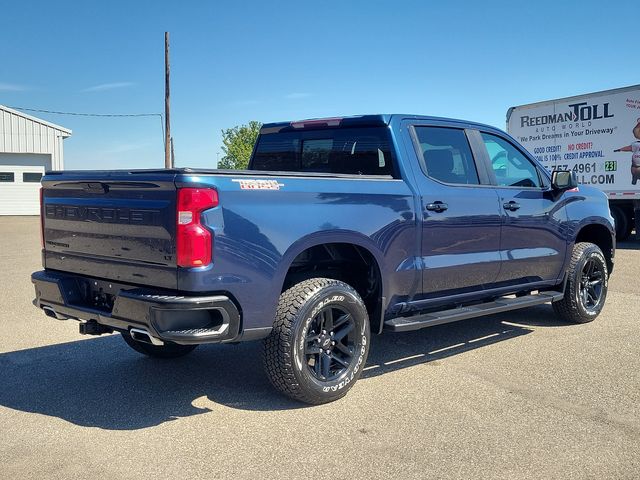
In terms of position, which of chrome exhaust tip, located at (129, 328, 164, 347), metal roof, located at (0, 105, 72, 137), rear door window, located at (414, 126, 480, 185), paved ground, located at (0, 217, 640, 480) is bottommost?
paved ground, located at (0, 217, 640, 480)

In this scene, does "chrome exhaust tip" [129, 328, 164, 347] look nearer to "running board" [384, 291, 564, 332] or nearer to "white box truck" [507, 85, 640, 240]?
"running board" [384, 291, 564, 332]

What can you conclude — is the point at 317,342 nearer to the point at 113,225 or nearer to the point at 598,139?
the point at 113,225

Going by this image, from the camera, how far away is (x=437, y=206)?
198 inches

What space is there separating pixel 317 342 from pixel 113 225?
1.53m

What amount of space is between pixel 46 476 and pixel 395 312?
2653 mm

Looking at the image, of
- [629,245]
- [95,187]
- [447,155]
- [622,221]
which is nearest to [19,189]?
[622,221]

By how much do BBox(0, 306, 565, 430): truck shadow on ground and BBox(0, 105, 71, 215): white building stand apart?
80.5ft

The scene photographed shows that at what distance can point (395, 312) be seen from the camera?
4.93 metres

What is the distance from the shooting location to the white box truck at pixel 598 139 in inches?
587

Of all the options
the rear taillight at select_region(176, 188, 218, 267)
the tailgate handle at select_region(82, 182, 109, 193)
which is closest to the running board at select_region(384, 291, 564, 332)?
the rear taillight at select_region(176, 188, 218, 267)

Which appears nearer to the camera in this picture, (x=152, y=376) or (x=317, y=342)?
(x=317, y=342)

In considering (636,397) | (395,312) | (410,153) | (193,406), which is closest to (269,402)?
(193,406)

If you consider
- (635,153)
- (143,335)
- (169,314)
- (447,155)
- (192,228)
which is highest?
(635,153)

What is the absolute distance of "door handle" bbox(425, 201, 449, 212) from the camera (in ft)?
16.3
